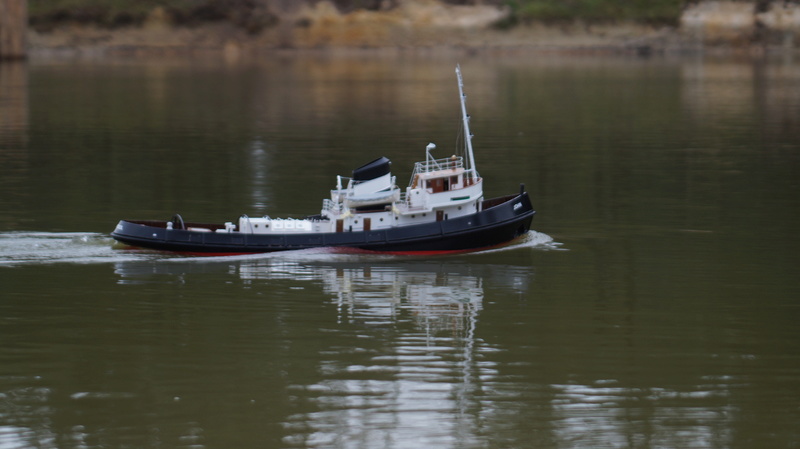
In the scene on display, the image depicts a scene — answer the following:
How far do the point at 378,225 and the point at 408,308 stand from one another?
835cm

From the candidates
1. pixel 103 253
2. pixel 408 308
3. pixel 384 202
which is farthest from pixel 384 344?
pixel 103 253

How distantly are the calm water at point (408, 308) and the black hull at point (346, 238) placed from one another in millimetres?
566

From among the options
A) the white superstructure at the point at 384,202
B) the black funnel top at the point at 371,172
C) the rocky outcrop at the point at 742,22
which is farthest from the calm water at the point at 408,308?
the rocky outcrop at the point at 742,22

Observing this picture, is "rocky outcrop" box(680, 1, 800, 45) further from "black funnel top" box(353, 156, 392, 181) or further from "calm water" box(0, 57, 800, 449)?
"black funnel top" box(353, 156, 392, 181)

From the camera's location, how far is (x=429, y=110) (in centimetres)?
9094

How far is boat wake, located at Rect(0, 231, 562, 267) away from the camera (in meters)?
38.5

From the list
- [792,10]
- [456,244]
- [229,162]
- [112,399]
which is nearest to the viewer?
[112,399]

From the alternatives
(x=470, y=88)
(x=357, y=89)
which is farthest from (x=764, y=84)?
(x=357, y=89)

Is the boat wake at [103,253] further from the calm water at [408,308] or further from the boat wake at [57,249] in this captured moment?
the calm water at [408,308]

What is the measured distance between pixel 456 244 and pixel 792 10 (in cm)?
14521

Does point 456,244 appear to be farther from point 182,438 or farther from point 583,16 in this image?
point 583,16

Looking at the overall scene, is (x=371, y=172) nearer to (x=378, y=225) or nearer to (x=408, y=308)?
(x=378, y=225)

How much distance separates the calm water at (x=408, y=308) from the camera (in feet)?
77.2

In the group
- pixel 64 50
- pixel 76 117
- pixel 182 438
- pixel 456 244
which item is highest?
pixel 64 50
